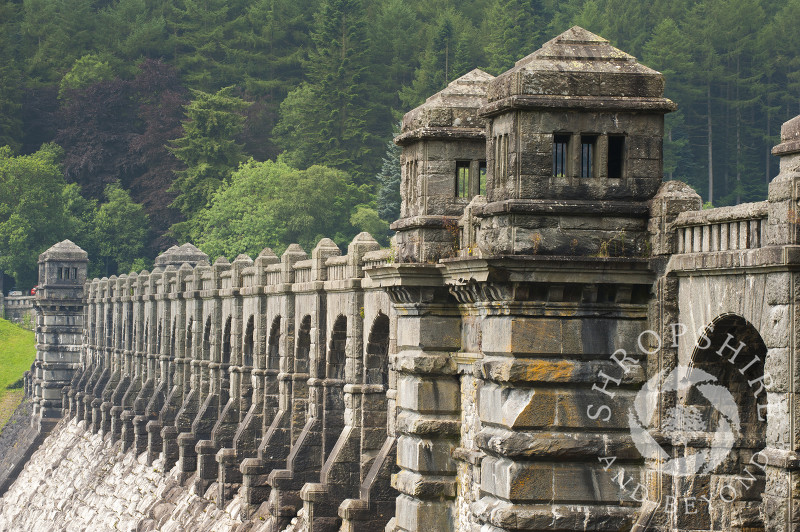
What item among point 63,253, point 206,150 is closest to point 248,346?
point 63,253

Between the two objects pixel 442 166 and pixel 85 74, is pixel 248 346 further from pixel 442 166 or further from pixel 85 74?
pixel 85 74

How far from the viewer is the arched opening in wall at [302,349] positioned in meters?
32.2

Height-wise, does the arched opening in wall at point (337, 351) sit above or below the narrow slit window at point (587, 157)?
below

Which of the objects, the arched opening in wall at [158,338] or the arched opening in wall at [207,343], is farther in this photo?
the arched opening in wall at [158,338]

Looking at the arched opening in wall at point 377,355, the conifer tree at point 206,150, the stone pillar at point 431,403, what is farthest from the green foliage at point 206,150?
the stone pillar at point 431,403

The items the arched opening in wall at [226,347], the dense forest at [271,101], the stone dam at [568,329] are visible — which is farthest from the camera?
the dense forest at [271,101]

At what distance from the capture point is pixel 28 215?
3364 inches

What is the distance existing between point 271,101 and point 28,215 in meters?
18.7

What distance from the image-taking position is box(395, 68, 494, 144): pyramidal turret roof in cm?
2031

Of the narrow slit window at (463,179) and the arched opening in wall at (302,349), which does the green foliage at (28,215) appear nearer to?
the arched opening in wall at (302,349)

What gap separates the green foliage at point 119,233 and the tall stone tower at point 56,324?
19.6m

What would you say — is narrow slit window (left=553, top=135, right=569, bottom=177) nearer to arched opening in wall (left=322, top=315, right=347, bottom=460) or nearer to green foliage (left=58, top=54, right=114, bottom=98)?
arched opening in wall (left=322, top=315, right=347, bottom=460)

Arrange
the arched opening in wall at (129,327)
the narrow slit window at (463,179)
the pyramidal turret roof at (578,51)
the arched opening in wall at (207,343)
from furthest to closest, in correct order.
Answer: the arched opening in wall at (129,327) < the arched opening in wall at (207,343) < the narrow slit window at (463,179) < the pyramidal turret roof at (578,51)

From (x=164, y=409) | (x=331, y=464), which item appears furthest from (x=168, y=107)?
(x=331, y=464)
